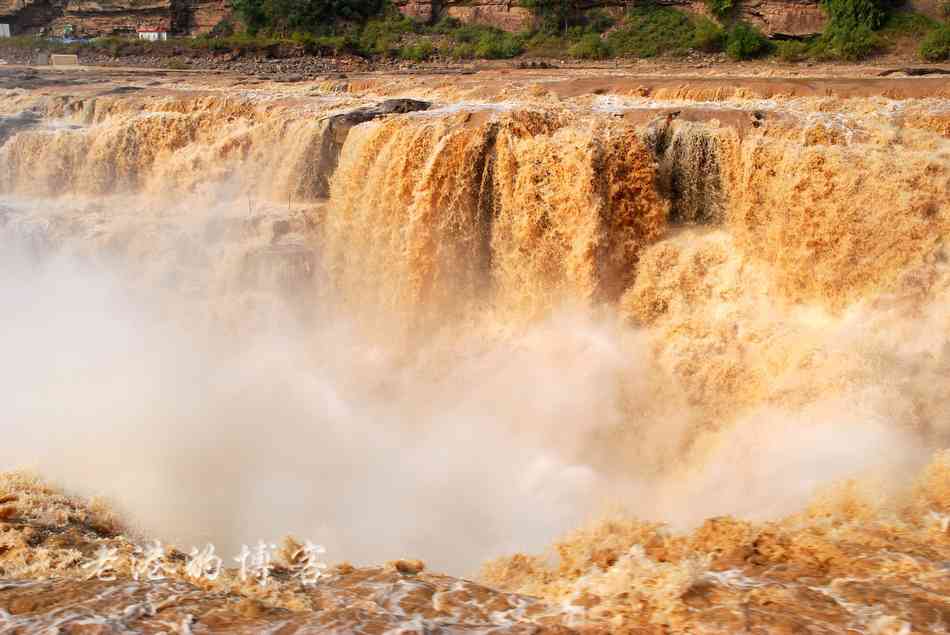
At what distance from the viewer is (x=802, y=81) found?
11.6 metres

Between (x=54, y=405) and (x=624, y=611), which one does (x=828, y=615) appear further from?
(x=54, y=405)

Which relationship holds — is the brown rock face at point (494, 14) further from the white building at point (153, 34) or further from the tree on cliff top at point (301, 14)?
the white building at point (153, 34)

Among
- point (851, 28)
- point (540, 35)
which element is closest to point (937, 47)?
point (851, 28)

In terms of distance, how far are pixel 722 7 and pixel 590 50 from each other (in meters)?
3.93

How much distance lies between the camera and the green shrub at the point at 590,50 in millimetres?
21562

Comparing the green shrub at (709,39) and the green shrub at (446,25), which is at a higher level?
the green shrub at (446,25)

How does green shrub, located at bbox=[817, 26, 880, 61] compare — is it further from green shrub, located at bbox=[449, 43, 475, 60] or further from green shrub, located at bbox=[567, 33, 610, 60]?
green shrub, located at bbox=[449, 43, 475, 60]

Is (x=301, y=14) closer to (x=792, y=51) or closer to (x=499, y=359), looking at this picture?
(x=792, y=51)


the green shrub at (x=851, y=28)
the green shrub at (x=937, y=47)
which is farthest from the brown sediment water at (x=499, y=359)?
the green shrub at (x=851, y=28)

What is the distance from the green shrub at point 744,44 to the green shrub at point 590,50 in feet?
10.4

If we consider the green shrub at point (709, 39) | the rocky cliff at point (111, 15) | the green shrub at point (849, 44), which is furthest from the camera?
the rocky cliff at point (111, 15)

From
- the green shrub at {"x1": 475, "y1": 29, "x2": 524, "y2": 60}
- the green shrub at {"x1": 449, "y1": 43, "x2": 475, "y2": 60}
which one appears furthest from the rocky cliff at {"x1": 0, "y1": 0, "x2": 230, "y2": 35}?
the green shrub at {"x1": 475, "y1": 29, "x2": 524, "y2": 60}

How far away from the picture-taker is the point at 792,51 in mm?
19219

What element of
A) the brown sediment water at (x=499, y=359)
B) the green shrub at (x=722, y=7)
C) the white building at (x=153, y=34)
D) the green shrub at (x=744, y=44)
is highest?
the white building at (x=153, y=34)
